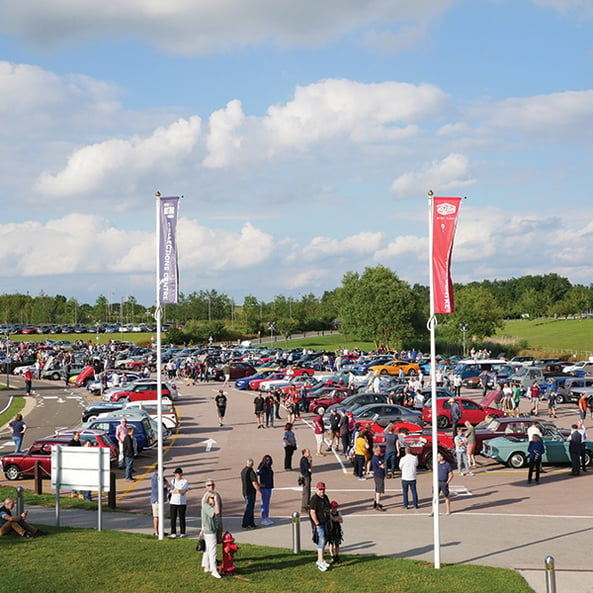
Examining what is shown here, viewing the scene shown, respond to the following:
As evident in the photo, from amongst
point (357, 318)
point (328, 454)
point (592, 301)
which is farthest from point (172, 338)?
point (592, 301)

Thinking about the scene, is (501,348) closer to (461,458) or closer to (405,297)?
(405,297)

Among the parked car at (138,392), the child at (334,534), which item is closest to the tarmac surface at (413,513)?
the child at (334,534)

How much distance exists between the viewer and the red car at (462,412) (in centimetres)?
3128

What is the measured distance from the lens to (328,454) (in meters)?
26.8

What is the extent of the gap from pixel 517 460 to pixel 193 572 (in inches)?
570

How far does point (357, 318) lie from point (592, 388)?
177ft

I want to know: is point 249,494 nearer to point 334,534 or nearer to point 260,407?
point 334,534

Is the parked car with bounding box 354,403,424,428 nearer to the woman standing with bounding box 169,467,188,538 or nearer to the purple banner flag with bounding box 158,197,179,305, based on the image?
the woman standing with bounding box 169,467,188,538

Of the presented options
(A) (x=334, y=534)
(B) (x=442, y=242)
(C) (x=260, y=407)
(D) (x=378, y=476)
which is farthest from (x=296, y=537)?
(C) (x=260, y=407)

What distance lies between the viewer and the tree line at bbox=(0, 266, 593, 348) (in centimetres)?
9325

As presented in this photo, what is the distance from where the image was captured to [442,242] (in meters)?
14.0

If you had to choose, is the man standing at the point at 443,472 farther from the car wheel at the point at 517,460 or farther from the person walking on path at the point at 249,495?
the car wheel at the point at 517,460

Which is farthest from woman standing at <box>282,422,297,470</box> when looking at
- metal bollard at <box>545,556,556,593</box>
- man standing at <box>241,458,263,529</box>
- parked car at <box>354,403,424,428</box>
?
metal bollard at <box>545,556,556,593</box>

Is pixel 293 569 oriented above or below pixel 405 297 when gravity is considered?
below
